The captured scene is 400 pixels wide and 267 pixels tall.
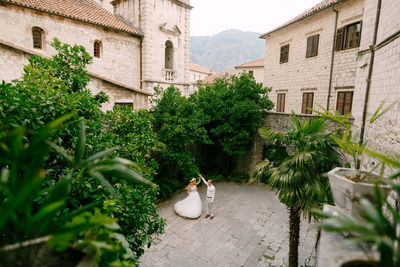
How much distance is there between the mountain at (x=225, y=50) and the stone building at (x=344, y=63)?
94870 millimetres

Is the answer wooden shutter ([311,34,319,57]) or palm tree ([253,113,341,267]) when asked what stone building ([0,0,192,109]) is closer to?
palm tree ([253,113,341,267])

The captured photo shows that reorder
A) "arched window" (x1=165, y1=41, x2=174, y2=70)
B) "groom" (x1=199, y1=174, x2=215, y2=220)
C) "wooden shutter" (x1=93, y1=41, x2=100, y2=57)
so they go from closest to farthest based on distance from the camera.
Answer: "groom" (x1=199, y1=174, x2=215, y2=220) → "wooden shutter" (x1=93, y1=41, x2=100, y2=57) → "arched window" (x1=165, y1=41, x2=174, y2=70)

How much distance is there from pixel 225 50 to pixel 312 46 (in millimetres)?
132389

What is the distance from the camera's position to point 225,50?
136500mm

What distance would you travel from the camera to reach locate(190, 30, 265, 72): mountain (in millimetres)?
122812

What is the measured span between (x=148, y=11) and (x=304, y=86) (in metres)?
10.9

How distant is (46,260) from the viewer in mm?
1342

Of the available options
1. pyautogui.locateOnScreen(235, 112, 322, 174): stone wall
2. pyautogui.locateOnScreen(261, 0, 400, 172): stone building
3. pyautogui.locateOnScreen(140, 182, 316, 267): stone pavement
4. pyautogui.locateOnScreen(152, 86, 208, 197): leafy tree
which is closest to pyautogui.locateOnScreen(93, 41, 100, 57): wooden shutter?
pyautogui.locateOnScreen(152, 86, 208, 197): leafy tree

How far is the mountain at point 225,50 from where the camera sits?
123 m

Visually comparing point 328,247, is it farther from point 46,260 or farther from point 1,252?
point 1,252

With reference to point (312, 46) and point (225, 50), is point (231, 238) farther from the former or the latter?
point (225, 50)

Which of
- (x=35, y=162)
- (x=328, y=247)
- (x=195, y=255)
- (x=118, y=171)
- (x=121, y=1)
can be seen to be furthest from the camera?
(x=121, y=1)

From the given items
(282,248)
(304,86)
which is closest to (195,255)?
(282,248)

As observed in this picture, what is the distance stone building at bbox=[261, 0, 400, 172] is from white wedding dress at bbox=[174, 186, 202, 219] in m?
5.94
